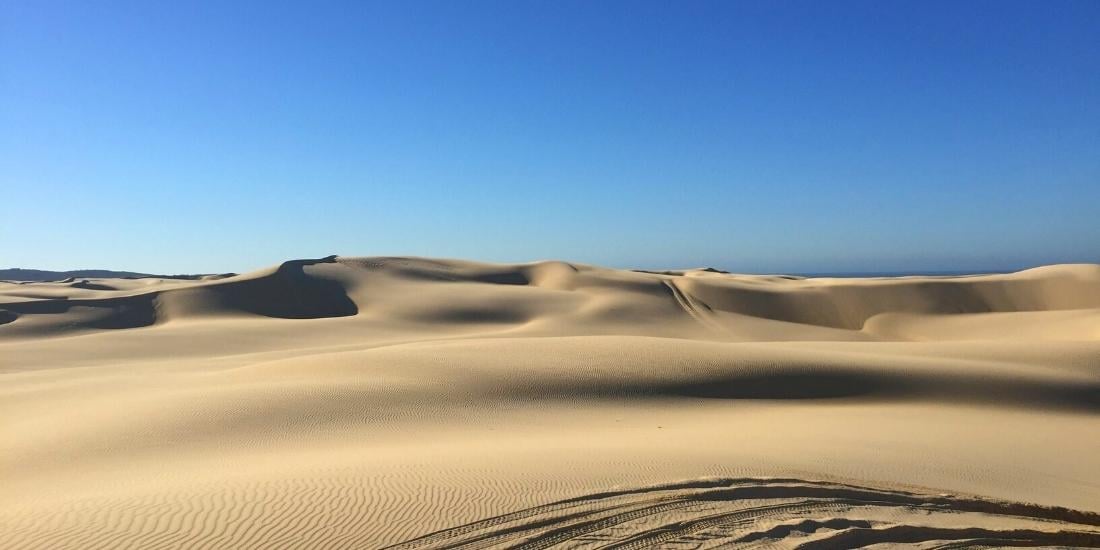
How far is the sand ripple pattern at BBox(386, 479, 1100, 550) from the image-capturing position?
5.18 meters

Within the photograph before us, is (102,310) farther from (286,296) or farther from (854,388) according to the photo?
(854,388)

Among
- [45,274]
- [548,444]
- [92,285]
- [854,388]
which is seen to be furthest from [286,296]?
[45,274]

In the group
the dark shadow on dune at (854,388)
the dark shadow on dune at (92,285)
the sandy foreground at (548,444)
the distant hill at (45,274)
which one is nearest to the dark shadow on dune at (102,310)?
the sandy foreground at (548,444)

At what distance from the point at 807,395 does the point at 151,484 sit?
34.7 ft

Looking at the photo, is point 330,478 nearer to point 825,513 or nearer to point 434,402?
point 825,513

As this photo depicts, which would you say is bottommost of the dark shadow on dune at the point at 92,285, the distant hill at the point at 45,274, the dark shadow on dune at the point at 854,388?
the dark shadow on dune at the point at 854,388

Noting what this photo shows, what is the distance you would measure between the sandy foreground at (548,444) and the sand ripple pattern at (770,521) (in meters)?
0.03

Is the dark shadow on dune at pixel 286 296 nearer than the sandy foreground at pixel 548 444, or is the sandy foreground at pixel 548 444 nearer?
the sandy foreground at pixel 548 444

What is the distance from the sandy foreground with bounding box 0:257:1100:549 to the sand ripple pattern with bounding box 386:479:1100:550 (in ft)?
0.08

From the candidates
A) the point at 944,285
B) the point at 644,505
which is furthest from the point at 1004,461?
the point at 944,285

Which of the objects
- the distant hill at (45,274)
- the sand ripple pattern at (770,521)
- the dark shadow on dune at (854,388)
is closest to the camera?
the sand ripple pattern at (770,521)

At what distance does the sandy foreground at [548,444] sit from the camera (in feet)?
18.0

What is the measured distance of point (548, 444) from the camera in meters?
8.80

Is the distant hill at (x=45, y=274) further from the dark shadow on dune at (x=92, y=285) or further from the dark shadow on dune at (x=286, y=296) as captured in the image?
the dark shadow on dune at (x=286, y=296)
